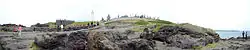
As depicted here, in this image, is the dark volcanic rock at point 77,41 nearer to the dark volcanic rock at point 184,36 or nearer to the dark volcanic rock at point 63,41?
the dark volcanic rock at point 63,41

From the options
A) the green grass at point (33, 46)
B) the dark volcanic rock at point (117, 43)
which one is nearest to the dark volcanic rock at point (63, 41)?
the green grass at point (33, 46)

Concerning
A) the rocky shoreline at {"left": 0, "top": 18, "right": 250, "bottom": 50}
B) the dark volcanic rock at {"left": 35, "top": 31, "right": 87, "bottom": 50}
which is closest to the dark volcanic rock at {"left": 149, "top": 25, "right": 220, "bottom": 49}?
the rocky shoreline at {"left": 0, "top": 18, "right": 250, "bottom": 50}

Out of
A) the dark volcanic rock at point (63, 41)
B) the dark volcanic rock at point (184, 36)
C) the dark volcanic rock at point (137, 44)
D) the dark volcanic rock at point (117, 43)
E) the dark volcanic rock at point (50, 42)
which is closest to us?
the dark volcanic rock at point (117, 43)

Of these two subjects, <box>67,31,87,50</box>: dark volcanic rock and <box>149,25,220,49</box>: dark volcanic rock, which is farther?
<box>149,25,220,49</box>: dark volcanic rock

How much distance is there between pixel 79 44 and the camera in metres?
49.9

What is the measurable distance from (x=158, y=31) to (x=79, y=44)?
1204 cm

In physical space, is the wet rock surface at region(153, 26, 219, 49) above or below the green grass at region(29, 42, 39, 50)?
above

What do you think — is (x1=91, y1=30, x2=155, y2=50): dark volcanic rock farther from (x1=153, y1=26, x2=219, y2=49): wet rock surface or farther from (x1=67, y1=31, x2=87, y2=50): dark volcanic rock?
(x1=153, y1=26, x2=219, y2=49): wet rock surface

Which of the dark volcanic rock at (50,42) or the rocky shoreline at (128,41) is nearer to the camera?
the rocky shoreline at (128,41)

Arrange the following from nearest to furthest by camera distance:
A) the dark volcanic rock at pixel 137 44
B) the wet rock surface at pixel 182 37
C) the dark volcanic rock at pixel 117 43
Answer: the dark volcanic rock at pixel 117 43
the dark volcanic rock at pixel 137 44
the wet rock surface at pixel 182 37

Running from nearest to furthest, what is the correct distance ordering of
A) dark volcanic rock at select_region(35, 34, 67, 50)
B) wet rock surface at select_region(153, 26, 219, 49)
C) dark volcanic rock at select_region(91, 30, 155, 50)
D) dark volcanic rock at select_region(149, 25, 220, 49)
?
1. dark volcanic rock at select_region(91, 30, 155, 50)
2. wet rock surface at select_region(153, 26, 219, 49)
3. dark volcanic rock at select_region(149, 25, 220, 49)
4. dark volcanic rock at select_region(35, 34, 67, 50)

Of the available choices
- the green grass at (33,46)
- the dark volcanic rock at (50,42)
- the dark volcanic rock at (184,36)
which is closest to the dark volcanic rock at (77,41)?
the dark volcanic rock at (50,42)

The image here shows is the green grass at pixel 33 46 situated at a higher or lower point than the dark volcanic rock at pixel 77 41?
lower

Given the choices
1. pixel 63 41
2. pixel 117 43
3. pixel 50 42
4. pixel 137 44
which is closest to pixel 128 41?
pixel 117 43
